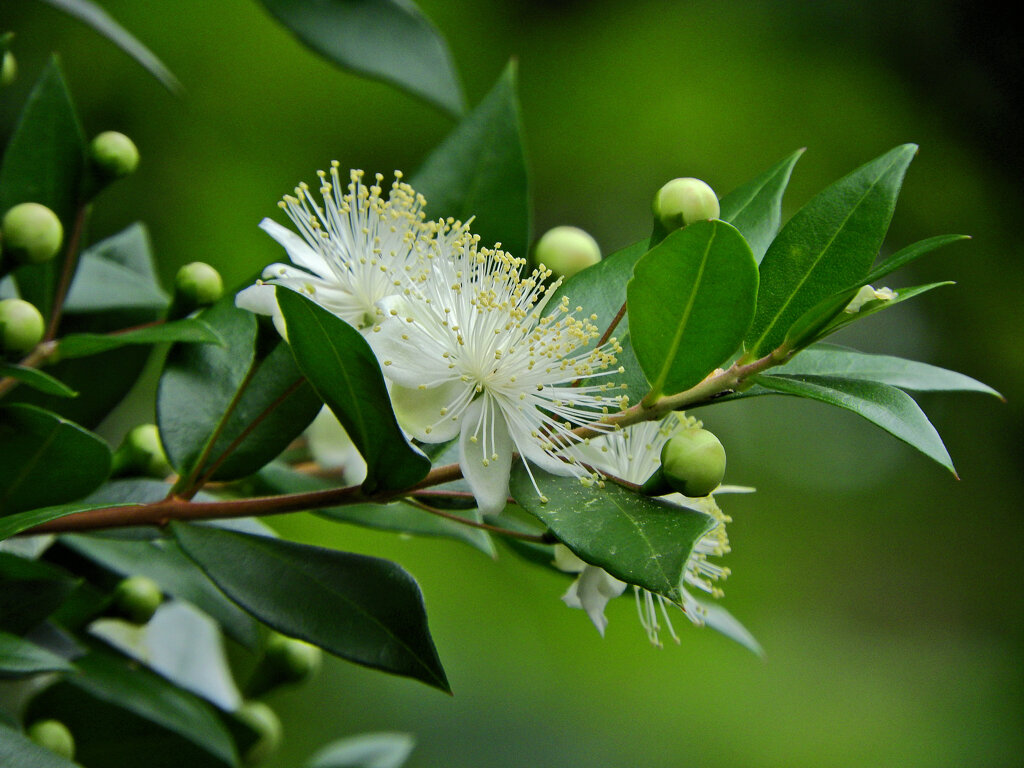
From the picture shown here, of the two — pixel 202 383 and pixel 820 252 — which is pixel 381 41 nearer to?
pixel 202 383

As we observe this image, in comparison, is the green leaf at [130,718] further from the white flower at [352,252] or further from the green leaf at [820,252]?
the green leaf at [820,252]

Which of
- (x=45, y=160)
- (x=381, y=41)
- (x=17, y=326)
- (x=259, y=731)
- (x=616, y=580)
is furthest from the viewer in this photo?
(x=381, y=41)

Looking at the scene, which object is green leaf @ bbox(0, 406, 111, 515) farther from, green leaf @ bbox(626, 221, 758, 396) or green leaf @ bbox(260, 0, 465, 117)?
green leaf @ bbox(260, 0, 465, 117)

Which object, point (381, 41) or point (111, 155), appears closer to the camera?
point (111, 155)

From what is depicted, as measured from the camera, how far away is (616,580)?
68 cm

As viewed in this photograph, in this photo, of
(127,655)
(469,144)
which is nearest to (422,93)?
(469,144)

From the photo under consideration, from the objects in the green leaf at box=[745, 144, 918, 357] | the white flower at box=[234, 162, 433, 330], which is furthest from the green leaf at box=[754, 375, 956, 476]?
the white flower at box=[234, 162, 433, 330]

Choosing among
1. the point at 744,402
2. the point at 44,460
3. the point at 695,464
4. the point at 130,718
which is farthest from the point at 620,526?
the point at 744,402

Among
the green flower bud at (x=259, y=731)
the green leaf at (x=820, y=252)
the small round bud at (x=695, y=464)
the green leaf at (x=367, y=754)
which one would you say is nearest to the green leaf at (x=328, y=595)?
the small round bud at (x=695, y=464)

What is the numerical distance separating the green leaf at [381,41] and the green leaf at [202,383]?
1.43ft

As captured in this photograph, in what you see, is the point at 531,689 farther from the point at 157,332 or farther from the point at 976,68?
the point at 976,68

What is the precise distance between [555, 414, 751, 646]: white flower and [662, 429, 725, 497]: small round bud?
17 millimetres

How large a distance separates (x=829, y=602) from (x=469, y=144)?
11.0ft

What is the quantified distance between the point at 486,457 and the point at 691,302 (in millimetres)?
167
